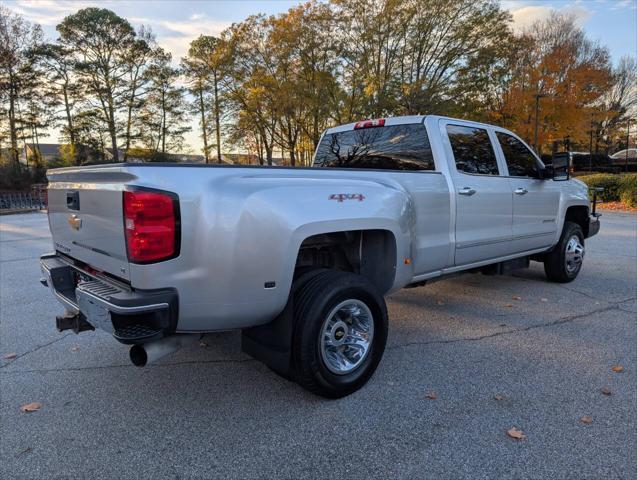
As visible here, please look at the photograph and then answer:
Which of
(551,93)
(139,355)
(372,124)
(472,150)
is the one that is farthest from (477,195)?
(551,93)

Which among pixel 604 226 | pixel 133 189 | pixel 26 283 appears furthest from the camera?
pixel 604 226

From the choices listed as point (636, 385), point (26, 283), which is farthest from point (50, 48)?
point (636, 385)

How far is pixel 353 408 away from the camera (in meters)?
2.83

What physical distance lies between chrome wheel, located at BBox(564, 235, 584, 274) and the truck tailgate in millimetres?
5556

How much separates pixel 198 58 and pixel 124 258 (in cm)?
3173

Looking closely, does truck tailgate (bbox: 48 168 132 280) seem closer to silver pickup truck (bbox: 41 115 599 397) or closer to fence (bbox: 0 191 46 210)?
silver pickup truck (bbox: 41 115 599 397)

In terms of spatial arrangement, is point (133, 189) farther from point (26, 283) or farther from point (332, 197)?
point (26, 283)

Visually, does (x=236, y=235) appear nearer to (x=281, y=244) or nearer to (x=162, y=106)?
(x=281, y=244)

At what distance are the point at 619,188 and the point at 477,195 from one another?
55.8ft

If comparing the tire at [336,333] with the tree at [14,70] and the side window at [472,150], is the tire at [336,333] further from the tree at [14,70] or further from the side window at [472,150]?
the tree at [14,70]

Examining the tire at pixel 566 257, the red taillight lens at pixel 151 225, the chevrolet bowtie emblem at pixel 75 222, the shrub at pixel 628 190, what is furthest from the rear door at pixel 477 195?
the shrub at pixel 628 190

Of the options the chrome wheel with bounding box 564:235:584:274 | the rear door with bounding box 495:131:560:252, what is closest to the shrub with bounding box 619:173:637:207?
the chrome wheel with bounding box 564:235:584:274

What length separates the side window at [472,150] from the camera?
4175 millimetres

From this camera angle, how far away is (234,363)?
3.51 m
